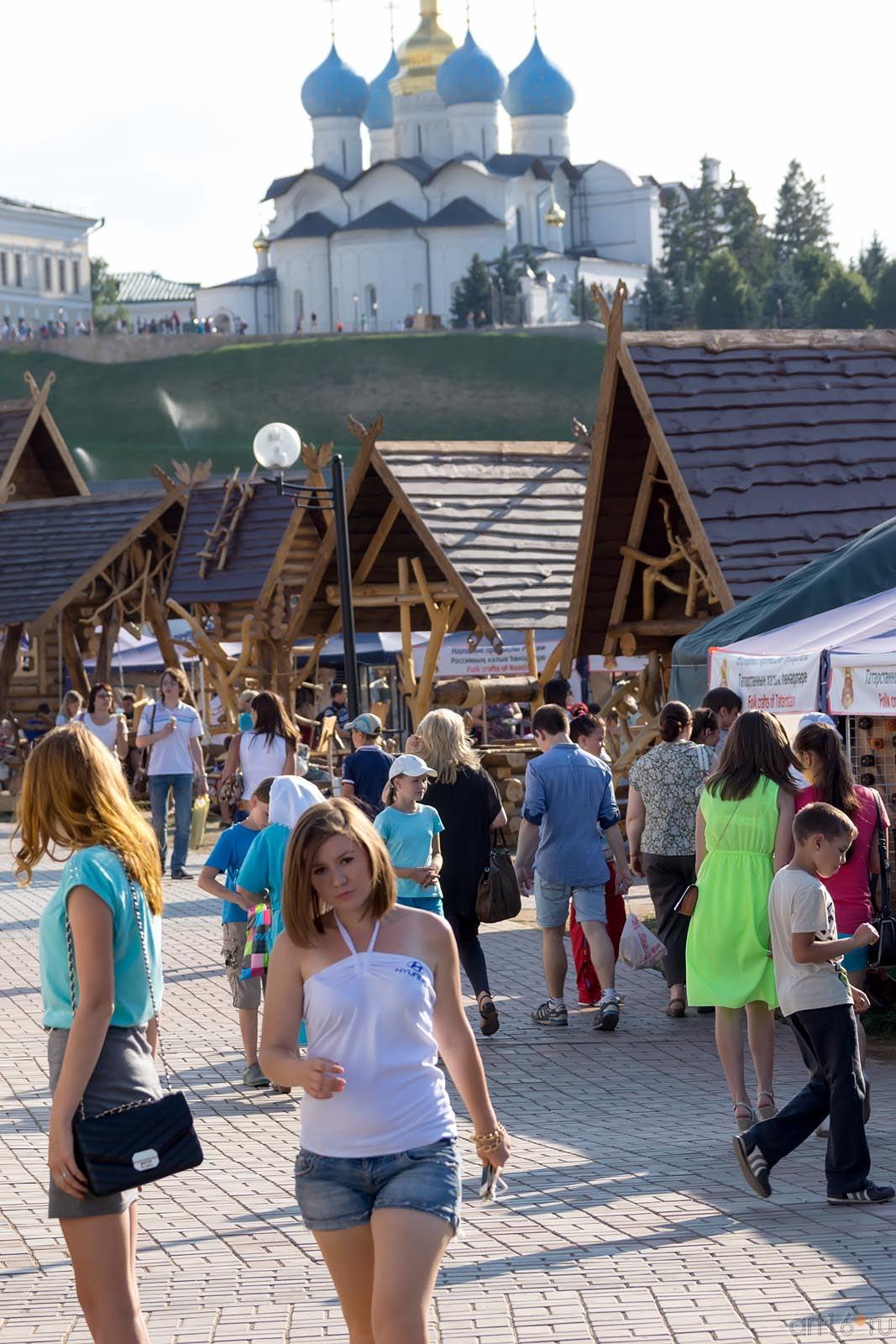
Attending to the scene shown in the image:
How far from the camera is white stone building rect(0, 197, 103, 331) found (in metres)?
139

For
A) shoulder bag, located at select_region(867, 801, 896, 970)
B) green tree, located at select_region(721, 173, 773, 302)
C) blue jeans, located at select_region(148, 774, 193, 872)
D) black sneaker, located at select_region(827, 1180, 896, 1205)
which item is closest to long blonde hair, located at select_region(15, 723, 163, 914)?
black sneaker, located at select_region(827, 1180, 896, 1205)

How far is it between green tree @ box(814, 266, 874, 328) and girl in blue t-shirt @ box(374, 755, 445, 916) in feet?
352

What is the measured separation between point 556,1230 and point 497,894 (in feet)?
13.3

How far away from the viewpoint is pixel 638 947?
10.9 m

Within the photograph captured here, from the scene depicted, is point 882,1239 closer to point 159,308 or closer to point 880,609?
point 880,609

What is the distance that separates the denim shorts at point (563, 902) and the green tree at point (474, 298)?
4408 inches

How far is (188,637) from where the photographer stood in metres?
36.4

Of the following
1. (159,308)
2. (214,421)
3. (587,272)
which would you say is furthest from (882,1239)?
(159,308)

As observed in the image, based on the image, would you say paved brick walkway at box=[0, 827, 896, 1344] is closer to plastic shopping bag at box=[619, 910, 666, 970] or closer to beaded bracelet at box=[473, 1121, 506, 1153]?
plastic shopping bag at box=[619, 910, 666, 970]

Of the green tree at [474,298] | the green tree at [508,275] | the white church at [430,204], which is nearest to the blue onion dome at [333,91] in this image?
the white church at [430,204]

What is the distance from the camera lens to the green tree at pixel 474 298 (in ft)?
399

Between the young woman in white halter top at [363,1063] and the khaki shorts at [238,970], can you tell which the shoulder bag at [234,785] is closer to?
the khaki shorts at [238,970]

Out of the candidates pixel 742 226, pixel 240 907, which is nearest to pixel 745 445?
pixel 240 907

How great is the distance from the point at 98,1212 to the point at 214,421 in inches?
4319
